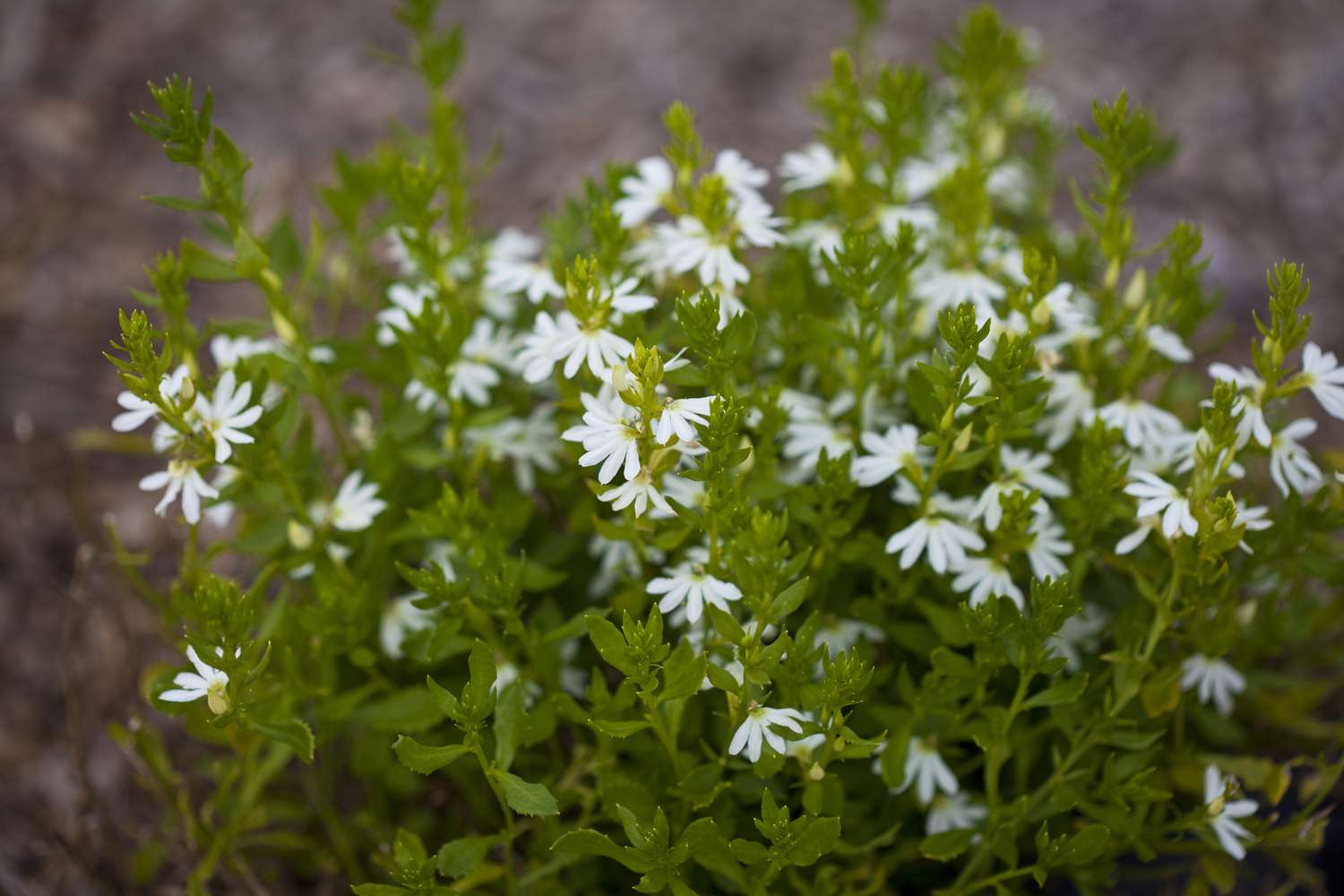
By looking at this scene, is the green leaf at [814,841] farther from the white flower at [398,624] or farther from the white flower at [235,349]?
the white flower at [235,349]

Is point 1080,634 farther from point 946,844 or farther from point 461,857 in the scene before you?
point 461,857

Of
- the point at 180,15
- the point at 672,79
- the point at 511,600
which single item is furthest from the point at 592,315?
the point at 180,15

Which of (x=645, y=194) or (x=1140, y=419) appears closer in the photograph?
(x=1140, y=419)

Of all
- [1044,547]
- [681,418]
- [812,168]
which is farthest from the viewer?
[812,168]

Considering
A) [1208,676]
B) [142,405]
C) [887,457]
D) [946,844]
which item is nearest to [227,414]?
[142,405]

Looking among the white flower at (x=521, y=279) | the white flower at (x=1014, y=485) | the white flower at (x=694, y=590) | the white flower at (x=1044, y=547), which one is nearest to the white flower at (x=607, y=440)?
the white flower at (x=694, y=590)

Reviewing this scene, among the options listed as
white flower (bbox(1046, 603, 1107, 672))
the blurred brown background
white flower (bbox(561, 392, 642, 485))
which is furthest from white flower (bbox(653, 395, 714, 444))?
the blurred brown background

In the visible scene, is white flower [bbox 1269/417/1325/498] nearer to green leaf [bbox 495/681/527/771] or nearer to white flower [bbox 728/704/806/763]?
white flower [bbox 728/704/806/763]
